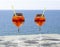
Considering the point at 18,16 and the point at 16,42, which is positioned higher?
the point at 18,16

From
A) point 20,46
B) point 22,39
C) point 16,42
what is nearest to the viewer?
point 20,46

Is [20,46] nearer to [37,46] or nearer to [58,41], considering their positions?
[37,46]

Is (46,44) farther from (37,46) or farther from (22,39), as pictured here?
(22,39)

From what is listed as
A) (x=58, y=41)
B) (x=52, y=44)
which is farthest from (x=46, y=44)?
(x=58, y=41)

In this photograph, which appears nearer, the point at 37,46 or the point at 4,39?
the point at 37,46

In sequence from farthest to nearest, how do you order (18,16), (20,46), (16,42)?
(16,42), (20,46), (18,16)

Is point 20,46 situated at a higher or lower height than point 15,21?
lower

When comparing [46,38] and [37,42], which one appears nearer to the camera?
[37,42]

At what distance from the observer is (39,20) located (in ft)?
73.5

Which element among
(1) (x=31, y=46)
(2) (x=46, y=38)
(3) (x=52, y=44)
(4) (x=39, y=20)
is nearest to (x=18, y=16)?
(4) (x=39, y=20)

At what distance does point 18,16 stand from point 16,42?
4.41 m

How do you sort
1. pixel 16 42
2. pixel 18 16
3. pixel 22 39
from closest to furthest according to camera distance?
pixel 18 16, pixel 16 42, pixel 22 39

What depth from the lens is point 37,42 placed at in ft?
82.6

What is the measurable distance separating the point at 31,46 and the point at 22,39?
148 inches
